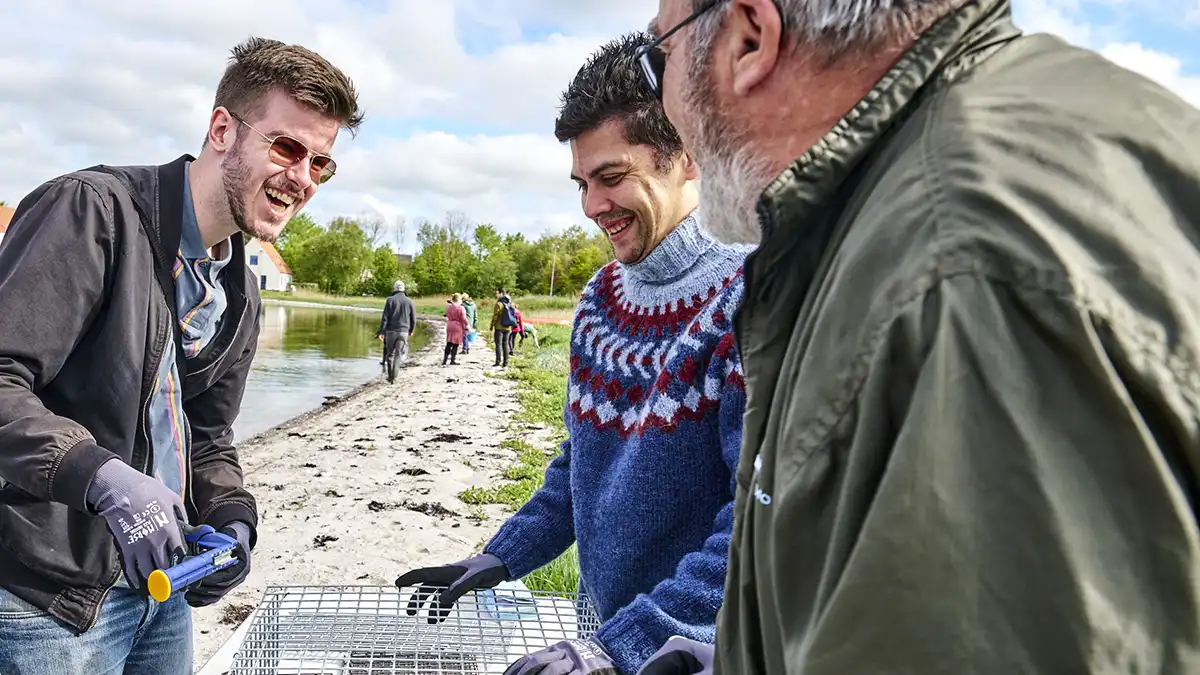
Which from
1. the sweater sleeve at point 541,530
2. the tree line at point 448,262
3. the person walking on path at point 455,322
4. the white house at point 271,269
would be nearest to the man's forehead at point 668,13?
the sweater sleeve at point 541,530

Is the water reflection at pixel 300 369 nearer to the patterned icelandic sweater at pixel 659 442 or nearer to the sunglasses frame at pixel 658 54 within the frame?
the patterned icelandic sweater at pixel 659 442

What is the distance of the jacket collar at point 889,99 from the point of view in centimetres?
78

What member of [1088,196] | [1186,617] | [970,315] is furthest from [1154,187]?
[1186,617]

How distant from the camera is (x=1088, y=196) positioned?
609 millimetres

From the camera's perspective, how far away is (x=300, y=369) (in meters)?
18.8

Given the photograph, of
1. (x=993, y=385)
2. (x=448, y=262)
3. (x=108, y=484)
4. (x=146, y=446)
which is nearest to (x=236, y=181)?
(x=146, y=446)

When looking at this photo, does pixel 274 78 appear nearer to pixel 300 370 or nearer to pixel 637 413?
pixel 637 413

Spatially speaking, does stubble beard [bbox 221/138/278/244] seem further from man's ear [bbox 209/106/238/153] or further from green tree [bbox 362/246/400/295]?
green tree [bbox 362/246/400/295]

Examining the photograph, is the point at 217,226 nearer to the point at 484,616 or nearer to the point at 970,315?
the point at 484,616

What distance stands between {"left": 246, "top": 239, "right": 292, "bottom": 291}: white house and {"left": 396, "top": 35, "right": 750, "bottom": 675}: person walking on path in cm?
8345

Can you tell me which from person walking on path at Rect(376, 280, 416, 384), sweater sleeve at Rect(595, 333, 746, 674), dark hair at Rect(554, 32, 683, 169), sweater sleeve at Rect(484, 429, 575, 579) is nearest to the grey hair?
sweater sleeve at Rect(595, 333, 746, 674)

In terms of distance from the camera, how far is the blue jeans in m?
1.86

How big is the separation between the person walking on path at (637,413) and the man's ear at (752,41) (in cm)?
48

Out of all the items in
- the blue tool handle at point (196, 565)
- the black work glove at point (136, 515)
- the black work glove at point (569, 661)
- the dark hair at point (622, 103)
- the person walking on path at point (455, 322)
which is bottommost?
the person walking on path at point (455, 322)
